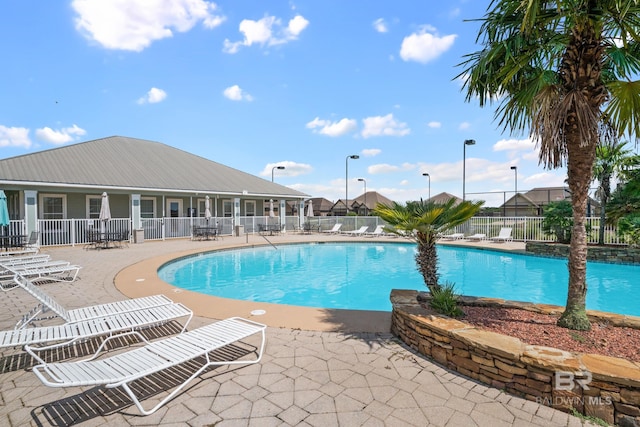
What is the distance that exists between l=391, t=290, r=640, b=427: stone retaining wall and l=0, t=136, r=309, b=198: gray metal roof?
17.9 meters

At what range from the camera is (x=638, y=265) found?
11789 mm

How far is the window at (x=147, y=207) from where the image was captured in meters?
19.1

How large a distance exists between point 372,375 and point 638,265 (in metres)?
14.5

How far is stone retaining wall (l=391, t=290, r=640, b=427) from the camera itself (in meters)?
2.49

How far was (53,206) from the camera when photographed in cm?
1636

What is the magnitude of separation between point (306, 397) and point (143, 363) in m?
1.56

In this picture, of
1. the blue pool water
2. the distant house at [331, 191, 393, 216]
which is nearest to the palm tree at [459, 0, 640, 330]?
the blue pool water

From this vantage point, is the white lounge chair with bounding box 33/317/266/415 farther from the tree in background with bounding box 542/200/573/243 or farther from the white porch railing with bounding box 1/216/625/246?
the tree in background with bounding box 542/200/573/243

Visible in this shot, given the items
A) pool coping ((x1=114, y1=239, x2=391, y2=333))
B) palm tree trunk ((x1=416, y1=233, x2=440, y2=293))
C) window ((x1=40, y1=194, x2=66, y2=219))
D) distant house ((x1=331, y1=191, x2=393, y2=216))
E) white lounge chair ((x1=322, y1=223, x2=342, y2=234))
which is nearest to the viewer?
pool coping ((x1=114, y1=239, x2=391, y2=333))

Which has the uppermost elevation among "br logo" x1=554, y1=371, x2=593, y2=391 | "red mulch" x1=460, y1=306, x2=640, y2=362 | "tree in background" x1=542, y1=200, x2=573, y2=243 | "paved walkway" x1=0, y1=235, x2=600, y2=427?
"tree in background" x1=542, y1=200, x2=573, y2=243

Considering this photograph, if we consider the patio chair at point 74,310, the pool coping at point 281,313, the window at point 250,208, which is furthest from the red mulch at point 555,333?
the window at point 250,208

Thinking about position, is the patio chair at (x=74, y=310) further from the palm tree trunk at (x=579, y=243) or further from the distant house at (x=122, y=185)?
the distant house at (x=122, y=185)

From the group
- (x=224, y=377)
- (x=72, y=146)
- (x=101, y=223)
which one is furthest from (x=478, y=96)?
(x=72, y=146)

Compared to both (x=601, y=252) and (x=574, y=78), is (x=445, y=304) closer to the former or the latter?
(x=574, y=78)
